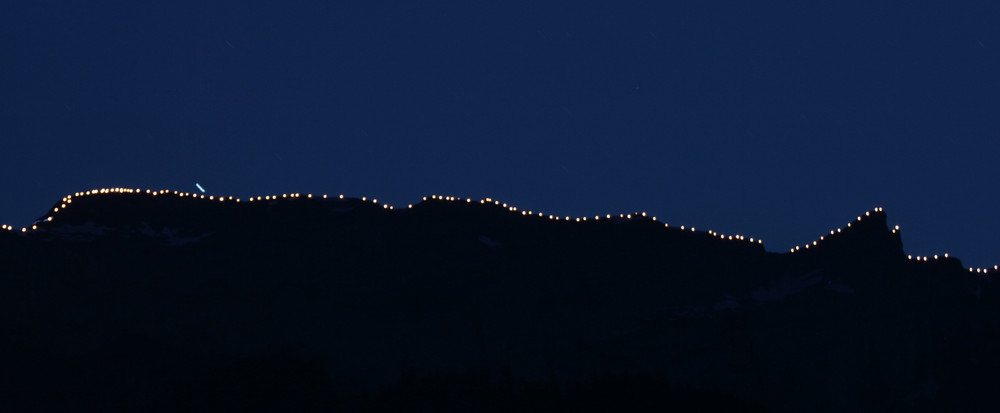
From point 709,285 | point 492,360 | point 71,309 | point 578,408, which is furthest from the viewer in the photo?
point 709,285

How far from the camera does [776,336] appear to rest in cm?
3972

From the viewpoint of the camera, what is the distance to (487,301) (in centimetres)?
3856

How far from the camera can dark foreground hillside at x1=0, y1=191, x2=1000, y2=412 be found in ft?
117

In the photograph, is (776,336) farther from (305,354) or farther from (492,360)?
(305,354)

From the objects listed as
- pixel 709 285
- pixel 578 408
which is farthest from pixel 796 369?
pixel 578 408

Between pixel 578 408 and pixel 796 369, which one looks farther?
pixel 796 369

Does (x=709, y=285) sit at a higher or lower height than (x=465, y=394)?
higher

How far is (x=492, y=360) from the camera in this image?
123ft

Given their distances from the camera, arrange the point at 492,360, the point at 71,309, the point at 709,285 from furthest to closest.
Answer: the point at 709,285 → the point at 492,360 → the point at 71,309

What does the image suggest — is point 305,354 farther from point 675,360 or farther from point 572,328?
point 675,360

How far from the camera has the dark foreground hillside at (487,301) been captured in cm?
3562

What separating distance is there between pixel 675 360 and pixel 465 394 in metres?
11.3

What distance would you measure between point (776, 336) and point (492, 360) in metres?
10.3

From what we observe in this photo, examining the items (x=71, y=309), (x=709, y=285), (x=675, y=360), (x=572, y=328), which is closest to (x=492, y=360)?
(x=572, y=328)
